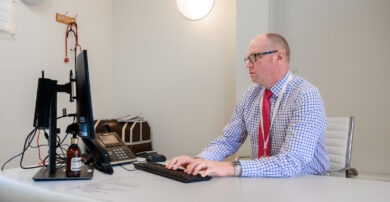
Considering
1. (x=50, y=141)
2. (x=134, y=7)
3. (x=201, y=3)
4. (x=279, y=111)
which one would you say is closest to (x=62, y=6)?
(x=134, y=7)

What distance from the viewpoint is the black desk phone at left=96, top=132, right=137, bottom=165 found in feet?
4.89

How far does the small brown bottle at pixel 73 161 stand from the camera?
3.90 feet

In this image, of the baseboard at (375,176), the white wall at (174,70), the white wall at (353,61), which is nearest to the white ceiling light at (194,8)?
the white wall at (174,70)

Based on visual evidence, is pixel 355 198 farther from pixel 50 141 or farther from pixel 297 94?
pixel 50 141

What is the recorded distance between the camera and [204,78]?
321cm

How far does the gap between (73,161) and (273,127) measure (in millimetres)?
957

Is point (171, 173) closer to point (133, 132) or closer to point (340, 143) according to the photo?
point (340, 143)

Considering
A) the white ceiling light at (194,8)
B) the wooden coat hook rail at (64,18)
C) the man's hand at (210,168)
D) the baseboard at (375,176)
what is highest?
the white ceiling light at (194,8)

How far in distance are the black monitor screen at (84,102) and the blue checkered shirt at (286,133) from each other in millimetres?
608

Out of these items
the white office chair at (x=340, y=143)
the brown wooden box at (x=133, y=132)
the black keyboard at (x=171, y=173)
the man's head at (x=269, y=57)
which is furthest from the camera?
the brown wooden box at (x=133, y=132)

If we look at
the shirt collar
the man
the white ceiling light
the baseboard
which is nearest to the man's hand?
the man

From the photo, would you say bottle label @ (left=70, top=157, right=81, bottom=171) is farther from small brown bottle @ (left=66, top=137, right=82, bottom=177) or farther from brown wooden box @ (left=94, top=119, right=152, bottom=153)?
brown wooden box @ (left=94, top=119, right=152, bottom=153)

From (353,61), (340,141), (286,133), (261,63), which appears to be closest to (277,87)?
(261,63)

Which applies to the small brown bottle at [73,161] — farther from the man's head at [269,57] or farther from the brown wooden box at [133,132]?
the brown wooden box at [133,132]
